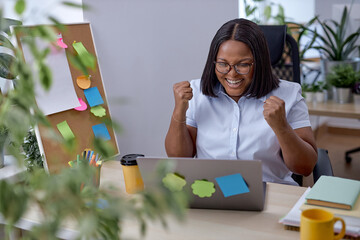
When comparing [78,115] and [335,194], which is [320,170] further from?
[78,115]

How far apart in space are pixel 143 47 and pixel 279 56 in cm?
68

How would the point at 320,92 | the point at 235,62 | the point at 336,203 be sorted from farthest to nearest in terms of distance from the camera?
1. the point at 320,92
2. the point at 235,62
3. the point at 336,203

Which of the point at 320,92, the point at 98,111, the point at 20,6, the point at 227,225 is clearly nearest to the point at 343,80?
the point at 320,92

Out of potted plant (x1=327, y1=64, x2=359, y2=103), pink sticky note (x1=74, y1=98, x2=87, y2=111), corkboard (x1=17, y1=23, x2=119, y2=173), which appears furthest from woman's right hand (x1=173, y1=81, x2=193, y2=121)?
potted plant (x1=327, y1=64, x2=359, y2=103)

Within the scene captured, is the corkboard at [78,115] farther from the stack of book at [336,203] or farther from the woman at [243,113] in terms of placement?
the stack of book at [336,203]

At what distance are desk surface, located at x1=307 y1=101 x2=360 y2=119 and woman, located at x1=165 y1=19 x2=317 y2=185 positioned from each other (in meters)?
1.11

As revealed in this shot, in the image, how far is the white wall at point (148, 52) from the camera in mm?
2072

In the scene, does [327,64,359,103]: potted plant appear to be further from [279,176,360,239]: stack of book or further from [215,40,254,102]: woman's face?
[279,176,360,239]: stack of book

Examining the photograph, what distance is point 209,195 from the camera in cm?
128

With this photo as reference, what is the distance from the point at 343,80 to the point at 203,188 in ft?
6.48

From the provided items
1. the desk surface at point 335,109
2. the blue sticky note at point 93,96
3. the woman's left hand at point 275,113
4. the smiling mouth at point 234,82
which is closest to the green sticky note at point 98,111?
the blue sticky note at point 93,96

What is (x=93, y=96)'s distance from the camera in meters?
1.87

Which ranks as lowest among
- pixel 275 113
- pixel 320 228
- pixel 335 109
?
pixel 335 109

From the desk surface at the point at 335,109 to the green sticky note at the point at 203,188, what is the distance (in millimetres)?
1727
